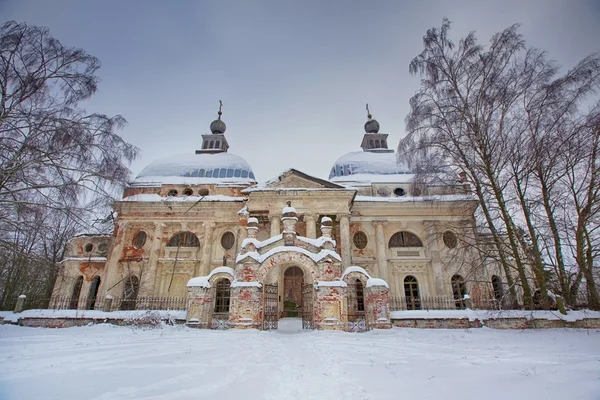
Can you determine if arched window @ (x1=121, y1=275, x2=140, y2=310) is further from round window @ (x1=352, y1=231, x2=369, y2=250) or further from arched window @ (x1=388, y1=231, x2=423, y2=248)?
arched window @ (x1=388, y1=231, x2=423, y2=248)

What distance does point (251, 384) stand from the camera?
157 inches

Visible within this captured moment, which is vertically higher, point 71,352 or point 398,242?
point 398,242

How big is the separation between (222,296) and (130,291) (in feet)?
20.8

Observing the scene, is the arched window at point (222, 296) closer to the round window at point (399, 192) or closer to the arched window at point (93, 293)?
the arched window at point (93, 293)

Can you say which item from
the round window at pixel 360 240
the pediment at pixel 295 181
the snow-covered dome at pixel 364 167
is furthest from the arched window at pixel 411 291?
the pediment at pixel 295 181

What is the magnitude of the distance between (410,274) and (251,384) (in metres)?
18.0

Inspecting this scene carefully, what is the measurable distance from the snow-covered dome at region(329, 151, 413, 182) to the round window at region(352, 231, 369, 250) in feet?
14.9

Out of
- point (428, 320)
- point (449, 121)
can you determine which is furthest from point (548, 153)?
point (428, 320)

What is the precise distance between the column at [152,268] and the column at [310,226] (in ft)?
32.5

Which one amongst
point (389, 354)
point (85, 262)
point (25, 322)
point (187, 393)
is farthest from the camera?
point (85, 262)

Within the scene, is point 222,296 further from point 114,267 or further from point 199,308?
point 114,267

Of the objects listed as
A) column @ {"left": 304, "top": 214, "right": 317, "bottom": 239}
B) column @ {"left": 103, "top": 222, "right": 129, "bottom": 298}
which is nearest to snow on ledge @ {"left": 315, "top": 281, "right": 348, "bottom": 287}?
column @ {"left": 304, "top": 214, "right": 317, "bottom": 239}

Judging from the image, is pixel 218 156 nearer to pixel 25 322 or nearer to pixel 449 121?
pixel 25 322

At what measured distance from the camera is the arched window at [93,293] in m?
20.2
